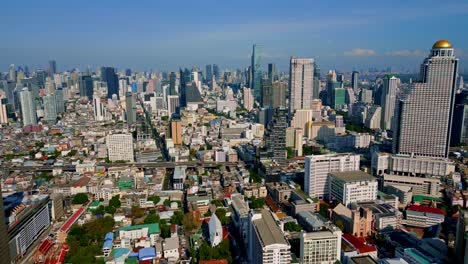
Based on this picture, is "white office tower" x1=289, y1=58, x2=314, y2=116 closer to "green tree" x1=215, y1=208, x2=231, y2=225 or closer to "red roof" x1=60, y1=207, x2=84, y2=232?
"green tree" x1=215, y1=208, x2=231, y2=225

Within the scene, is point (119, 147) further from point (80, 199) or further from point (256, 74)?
point (256, 74)

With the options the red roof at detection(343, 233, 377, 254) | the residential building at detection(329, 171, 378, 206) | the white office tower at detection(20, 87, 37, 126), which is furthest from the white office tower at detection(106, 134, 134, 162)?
the red roof at detection(343, 233, 377, 254)

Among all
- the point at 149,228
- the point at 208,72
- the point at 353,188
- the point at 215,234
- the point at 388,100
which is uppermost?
the point at 208,72

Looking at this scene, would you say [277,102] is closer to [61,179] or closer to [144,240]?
[61,179]

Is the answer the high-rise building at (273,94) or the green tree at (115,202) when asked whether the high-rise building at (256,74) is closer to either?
the high-rise building at (273,94)

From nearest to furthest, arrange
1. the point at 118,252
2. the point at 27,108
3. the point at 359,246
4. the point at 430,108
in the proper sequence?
1. the point at 359,246
2. the point at 118,252
3. the point at 430,108
4. the point at 27,108

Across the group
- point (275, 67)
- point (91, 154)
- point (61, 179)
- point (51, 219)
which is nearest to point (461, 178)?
point (51, 219)

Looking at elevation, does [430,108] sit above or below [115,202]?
above

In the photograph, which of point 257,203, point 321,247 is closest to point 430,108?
point 257,203
